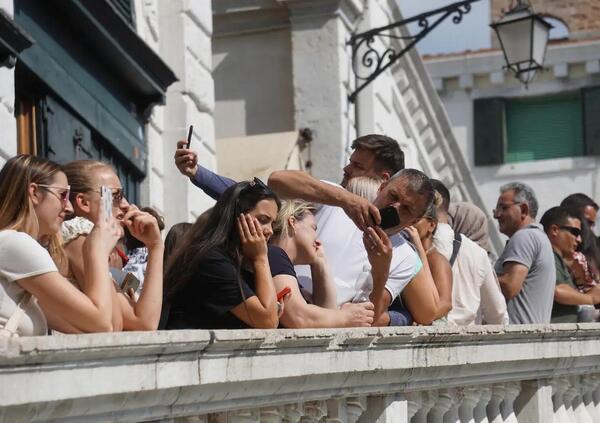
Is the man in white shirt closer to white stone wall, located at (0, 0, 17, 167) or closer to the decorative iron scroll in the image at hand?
white stone wall, located at (0, 0, 17, 167)

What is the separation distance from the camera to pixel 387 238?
18.2ft

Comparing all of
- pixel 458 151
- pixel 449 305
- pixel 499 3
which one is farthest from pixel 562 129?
pixel 449 305

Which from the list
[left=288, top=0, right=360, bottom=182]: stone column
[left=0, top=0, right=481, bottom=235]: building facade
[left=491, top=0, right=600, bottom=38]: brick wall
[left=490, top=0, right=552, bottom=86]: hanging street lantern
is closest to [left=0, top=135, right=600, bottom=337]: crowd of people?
[left=0, top=0, right=481, bottom=235]: building facade

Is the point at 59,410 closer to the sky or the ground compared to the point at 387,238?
closer to the ground

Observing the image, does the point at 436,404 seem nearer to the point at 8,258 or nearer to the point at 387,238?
the point at 387,238

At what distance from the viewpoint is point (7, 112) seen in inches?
293

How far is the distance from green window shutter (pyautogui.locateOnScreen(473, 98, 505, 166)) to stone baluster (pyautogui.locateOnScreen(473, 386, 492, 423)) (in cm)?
2403

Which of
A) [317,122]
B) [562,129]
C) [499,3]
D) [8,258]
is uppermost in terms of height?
[499,3]

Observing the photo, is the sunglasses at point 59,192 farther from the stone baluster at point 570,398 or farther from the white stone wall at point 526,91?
the white stone wall at point 526,91

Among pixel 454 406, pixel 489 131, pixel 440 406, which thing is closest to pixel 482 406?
pixel 454 406

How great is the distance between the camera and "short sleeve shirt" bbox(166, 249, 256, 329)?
4.76m

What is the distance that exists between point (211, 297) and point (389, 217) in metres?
1.19

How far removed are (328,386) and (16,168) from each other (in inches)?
44.4

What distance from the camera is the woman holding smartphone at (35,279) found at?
3.91 metres
